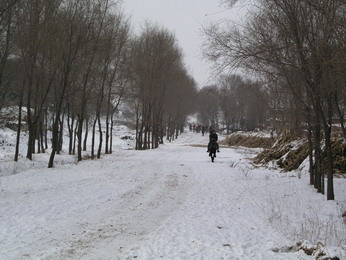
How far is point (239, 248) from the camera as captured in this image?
566 centimetres

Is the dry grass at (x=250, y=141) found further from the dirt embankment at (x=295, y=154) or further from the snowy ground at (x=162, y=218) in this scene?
the snowy ground at (x=162, y=218)

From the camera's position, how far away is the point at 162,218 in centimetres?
750

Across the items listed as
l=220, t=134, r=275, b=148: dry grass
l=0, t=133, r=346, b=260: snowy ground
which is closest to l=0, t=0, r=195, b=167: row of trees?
l=0, t=133, r=346, b=260: snowy ground

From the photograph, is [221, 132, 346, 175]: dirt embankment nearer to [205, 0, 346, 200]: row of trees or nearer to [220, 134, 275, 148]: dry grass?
[205, 0, 346, 200]: row of trees

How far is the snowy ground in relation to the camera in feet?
17.8

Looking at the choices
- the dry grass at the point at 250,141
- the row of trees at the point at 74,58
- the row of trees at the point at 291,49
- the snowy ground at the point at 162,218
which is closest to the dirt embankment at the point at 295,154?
the snowy ground at the point at 162,218

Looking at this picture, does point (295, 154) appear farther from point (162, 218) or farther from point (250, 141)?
point (250, 141)

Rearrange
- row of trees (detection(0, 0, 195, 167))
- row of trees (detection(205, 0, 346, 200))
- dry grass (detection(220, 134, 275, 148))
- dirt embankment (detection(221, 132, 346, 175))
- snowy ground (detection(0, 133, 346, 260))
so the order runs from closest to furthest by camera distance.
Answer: snowy ground (detection(0, 133, 346, 260))
row of trees (detection(205, 0, 346, 200))
dirt embankment (detection(221, 132, 346, 175))
row of trees (detection(0, 0, 195, 167))
dry grass (detection(220, 134, 275, 148))

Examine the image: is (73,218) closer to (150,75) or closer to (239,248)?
(239,248)

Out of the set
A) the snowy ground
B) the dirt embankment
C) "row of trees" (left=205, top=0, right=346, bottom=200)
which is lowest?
the snowy ground

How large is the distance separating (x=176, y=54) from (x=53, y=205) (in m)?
28.1

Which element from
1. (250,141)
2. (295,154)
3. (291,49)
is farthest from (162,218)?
(250,141)

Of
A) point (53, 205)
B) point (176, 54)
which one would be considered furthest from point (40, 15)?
point (176, 54)

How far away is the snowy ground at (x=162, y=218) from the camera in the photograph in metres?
5.42
